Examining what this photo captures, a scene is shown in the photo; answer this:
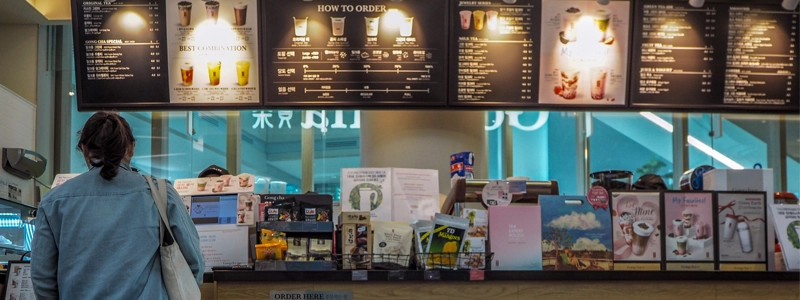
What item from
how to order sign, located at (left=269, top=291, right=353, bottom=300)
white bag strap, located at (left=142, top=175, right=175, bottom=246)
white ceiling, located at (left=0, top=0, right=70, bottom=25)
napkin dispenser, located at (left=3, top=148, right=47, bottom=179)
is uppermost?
white ceiling, located at (left=0, top=0, right=70, bottom=25)

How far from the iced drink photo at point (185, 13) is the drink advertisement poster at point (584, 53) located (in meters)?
1.98

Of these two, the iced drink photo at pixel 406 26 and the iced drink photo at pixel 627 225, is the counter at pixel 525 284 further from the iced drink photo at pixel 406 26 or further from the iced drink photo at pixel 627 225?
the iced drink photo at pixel 406 26

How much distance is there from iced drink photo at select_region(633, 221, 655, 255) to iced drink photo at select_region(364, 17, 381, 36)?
6.54ft

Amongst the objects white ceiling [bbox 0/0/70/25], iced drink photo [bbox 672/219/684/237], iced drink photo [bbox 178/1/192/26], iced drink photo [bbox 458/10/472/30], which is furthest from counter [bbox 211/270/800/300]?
white ceiling [bbox 0/0/70/25]

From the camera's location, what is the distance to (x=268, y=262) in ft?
11.2

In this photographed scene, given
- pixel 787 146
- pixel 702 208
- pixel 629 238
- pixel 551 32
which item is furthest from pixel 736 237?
pixel 787 146

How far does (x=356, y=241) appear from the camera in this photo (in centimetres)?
352

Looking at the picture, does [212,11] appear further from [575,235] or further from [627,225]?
[627,225]

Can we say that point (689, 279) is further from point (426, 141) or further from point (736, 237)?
point (426, 141)

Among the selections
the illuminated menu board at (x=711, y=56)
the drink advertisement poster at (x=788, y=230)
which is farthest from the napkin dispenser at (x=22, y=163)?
the drink advertisement poster at (x=788, y=230)

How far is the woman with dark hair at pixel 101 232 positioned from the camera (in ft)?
8.42

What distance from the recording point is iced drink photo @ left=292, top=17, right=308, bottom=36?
502 centimetres

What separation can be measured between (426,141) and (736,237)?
2.02 meters

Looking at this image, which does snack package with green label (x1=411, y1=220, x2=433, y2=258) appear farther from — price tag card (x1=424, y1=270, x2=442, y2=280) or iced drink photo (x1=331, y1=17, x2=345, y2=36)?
iced drink photo (x1=331, y1=17, x2=345, y2=36)
